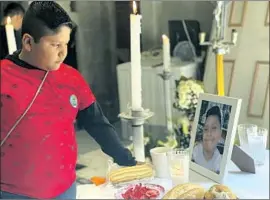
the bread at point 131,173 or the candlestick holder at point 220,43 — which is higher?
the candlestick holder at point 220,43

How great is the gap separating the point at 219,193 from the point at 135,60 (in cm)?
21

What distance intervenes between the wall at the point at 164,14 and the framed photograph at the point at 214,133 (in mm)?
121

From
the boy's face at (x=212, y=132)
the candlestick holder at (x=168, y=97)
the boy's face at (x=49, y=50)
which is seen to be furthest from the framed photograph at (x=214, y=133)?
the boy's face at (x=49, y=50)

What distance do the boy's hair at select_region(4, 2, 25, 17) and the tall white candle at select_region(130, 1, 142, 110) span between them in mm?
143

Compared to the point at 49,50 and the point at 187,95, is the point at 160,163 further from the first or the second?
the point at 49,50

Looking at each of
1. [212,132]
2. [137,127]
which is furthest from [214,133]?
[137,127]

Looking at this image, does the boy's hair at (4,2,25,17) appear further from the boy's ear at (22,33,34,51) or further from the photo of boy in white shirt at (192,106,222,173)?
the photo of boy in white shirt at (192,106,222,173)

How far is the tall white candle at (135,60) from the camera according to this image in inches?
22.3

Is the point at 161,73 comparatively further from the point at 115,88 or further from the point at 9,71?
the point at 9,71

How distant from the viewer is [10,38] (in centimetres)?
52

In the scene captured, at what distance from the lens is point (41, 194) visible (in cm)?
49

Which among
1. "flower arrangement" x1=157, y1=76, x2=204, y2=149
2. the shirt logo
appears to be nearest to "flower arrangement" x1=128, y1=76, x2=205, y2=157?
"flower arrangement" x1=157, y1=76, x2=204, y2=149

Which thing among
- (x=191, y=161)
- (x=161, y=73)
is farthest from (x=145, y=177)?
(x=161, y=73)

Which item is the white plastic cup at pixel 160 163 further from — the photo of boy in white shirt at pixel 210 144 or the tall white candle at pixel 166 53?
the tall white candle at pixel 166 53
